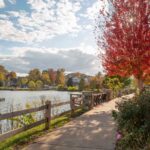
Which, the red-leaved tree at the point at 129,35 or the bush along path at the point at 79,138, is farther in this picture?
the red-leaved tree at the point at 129,35

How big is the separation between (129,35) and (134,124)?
10.1 metres

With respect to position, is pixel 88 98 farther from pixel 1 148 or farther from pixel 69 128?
pixel 1 148

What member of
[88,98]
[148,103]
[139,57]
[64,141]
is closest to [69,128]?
[64,141]

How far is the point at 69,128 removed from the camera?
12711 millimetres

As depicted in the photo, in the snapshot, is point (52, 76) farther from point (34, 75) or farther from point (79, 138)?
point (79, 138)

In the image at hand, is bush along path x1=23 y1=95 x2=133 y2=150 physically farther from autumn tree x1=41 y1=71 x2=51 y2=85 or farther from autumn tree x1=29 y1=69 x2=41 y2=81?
Answer: autumn tree x1=41 y1=71 x2=51 y2=85

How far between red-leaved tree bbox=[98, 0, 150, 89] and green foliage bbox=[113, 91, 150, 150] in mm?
9070

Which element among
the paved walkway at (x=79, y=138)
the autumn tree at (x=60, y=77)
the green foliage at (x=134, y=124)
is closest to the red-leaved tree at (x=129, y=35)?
the paved walkway at (x=79, y=138)

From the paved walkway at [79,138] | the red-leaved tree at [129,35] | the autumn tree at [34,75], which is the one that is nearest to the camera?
the paved walkway at [79,138]

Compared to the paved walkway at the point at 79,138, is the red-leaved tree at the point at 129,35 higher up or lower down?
higher up

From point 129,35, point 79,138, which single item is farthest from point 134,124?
point 129,35

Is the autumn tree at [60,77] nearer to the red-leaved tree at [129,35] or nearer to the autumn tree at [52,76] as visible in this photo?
the autumn tree at [52,76]

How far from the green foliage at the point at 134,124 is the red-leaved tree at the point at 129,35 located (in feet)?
29.8

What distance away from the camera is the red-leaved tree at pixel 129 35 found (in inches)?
685
